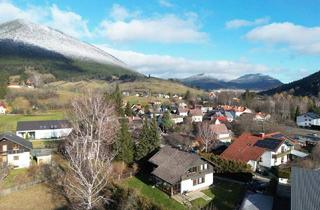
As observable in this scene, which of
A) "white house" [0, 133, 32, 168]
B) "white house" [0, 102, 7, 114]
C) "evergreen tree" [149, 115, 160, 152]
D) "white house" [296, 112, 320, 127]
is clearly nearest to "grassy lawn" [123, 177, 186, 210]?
"evergreen tree" [149, 115, 160, 152]

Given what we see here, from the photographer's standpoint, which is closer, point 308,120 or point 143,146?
point 143,146

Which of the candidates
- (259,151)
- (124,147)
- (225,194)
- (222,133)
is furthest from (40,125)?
(225,194)

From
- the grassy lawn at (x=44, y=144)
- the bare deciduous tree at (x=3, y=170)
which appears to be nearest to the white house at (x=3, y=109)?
the grassy lawn at (x=44, y=144)

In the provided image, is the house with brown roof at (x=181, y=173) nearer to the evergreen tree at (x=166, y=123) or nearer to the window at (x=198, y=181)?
the window at (x=198, y=181)

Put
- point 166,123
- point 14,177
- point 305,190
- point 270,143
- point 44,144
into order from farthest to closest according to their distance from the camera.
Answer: point 166,123, point 44,144, point 270,143, point 14,177, point 305,190

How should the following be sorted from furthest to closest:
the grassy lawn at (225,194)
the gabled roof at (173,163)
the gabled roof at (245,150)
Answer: the gabled roof at (245,150) < the gabled roof at (173,163) < the grassy lawn at (225,194)

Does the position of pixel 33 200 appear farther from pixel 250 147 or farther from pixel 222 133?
pixel 222 133
